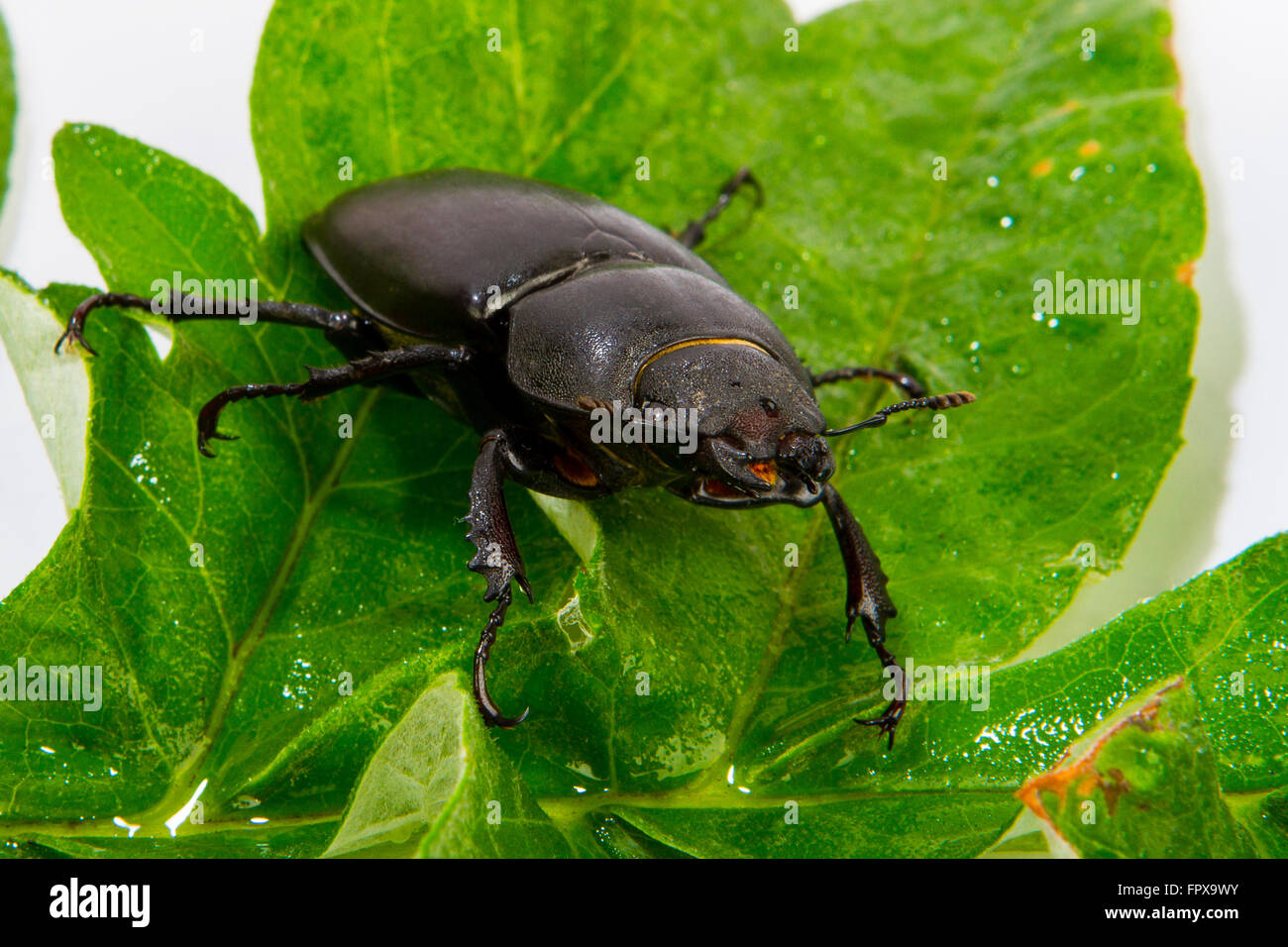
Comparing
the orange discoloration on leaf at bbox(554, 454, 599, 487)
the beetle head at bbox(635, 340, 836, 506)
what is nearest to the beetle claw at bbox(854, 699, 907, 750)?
the beetle head at bbox(635, 340, 836, 506)

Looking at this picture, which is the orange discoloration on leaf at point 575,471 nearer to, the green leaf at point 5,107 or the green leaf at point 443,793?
the green leaf at point 443,793

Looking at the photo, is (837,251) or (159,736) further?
(837,251)

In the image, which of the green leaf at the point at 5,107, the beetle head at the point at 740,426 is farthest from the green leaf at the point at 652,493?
the green leaf at the point at 5,107

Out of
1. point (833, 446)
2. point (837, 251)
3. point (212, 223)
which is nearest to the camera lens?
point (212, 223)

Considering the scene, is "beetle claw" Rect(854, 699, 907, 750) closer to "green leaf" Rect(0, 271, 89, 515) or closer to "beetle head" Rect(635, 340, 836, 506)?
"beetle head" Rect(635, 340, 836, 506)

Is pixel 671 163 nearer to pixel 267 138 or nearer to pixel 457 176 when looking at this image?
pixel 457 176

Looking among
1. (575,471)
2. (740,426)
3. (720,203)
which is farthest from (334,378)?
(720,203)

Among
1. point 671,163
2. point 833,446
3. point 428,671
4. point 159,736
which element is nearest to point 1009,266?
point 833,446
